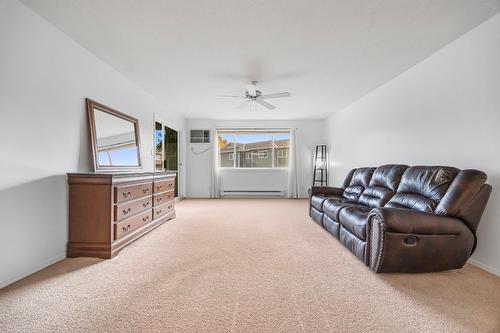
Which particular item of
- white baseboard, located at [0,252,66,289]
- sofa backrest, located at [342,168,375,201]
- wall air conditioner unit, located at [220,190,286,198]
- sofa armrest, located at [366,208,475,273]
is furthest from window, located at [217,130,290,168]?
sofa armrest, located at [366,208,475,273]

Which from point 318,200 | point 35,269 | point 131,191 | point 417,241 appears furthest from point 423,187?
point 35,269

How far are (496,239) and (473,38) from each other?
2013mm

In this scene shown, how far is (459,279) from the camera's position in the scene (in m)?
1.97

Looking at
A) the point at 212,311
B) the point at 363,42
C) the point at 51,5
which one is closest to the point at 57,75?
the point at 51,5

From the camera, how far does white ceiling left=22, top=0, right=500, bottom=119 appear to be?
6.64 ft

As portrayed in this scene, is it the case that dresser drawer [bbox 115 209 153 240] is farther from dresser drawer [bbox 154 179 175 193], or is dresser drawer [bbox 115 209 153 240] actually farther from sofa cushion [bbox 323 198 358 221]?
sofa cushion [bbox 323 198 358 221]

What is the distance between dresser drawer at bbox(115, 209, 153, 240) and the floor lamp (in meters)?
4.80

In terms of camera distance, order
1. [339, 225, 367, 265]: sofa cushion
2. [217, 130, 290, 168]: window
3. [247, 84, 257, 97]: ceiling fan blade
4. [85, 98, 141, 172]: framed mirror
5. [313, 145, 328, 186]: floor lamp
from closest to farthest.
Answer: [339, 225, 367, 265]: sofa cushion
[85, 98, 141, 172]: framed mirror
[247, 84, 257, 97]: ceiling fan blade
[313, 145, 328, 186]: floor lamp
[217, 130, 290, 168]: window

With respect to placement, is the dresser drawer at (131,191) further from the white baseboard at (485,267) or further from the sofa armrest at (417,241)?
the white baseboard at (485,267)

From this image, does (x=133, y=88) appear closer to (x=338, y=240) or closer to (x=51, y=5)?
(x=51, y=5)

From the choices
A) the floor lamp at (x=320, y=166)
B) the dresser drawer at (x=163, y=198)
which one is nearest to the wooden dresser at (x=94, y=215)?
the dresser drawer at (x=163, y=198)

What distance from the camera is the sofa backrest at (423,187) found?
229 centimetres

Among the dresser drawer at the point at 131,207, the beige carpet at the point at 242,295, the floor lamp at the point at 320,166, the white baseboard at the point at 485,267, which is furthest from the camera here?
the floor lamp at the point at 320,166

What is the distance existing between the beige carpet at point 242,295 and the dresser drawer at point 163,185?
104cm
